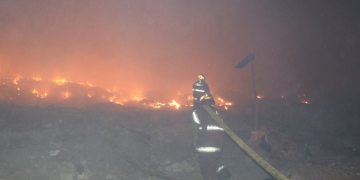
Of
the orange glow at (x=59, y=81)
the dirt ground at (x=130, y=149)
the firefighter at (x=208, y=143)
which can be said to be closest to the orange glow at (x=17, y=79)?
the orange glow at (x=59, y=81)

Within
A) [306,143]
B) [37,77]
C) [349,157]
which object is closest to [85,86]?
[37,77]

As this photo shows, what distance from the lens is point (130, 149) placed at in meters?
6.19

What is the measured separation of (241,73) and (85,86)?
1780cm

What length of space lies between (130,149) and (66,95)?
1531 centimetres

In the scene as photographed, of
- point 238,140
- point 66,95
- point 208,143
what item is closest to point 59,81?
point 66,95

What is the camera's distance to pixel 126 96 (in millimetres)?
20531

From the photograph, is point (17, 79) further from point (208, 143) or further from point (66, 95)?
point (208, 143)

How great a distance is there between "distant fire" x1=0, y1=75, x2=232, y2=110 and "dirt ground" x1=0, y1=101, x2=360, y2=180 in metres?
8.13

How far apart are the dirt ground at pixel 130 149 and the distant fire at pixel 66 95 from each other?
8.13 metres

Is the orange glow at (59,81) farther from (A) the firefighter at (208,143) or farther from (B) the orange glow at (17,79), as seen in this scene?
(A) the firefighter at (208,143)

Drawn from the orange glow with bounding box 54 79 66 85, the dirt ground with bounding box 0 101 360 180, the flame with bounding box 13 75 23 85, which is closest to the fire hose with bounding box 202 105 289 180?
the dirt ground with bounding box 0 101 360 180

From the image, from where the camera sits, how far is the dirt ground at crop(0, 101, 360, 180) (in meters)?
5.05

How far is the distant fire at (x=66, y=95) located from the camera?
16359 millimetres

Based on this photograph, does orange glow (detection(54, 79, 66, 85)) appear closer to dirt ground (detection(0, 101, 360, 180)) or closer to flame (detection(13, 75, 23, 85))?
flame (detection(13, 75, 23, 85))
